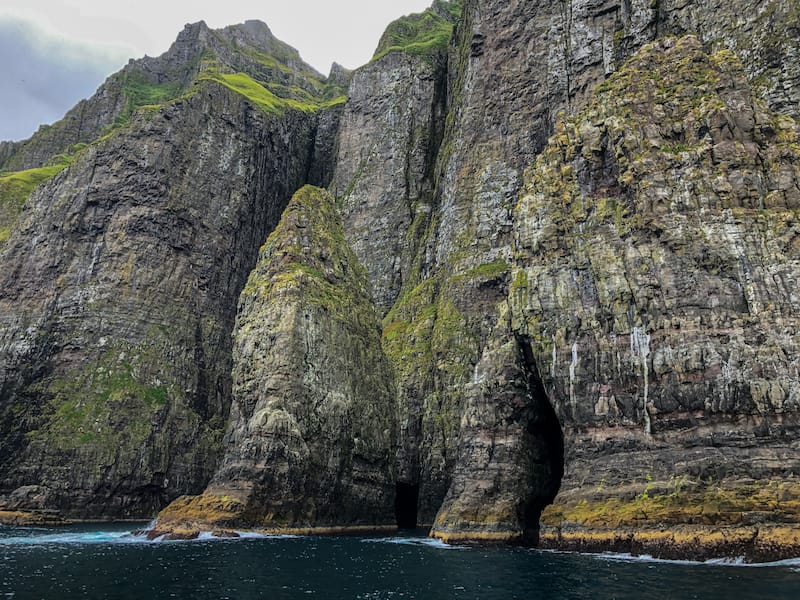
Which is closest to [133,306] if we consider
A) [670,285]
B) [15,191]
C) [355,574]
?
[15,191]

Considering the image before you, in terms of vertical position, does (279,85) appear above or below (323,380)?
above

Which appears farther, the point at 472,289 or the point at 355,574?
the point at 472,289

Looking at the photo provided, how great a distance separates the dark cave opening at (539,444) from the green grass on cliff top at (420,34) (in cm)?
9644

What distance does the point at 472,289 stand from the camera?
96875 mm

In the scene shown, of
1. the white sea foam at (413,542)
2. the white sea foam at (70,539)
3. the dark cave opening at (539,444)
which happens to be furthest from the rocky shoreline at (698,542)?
the white sea foam at (70,539)

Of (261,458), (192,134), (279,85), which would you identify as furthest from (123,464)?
(279,85)

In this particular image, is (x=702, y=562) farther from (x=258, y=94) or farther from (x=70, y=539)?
(x=258, y=94)

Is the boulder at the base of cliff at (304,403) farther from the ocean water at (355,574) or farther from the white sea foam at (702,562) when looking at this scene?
the white sea foam at (702,562)

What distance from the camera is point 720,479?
153 feet

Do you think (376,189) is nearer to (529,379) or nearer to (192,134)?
(192,134)

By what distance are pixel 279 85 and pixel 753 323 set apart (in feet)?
507

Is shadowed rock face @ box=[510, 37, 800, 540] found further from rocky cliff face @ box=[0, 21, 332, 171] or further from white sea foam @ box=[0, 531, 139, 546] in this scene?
rocky cliff face @ box=[0, 21, 332, 171]

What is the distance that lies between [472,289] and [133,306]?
56.9 metres

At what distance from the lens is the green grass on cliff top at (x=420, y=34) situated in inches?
5699
